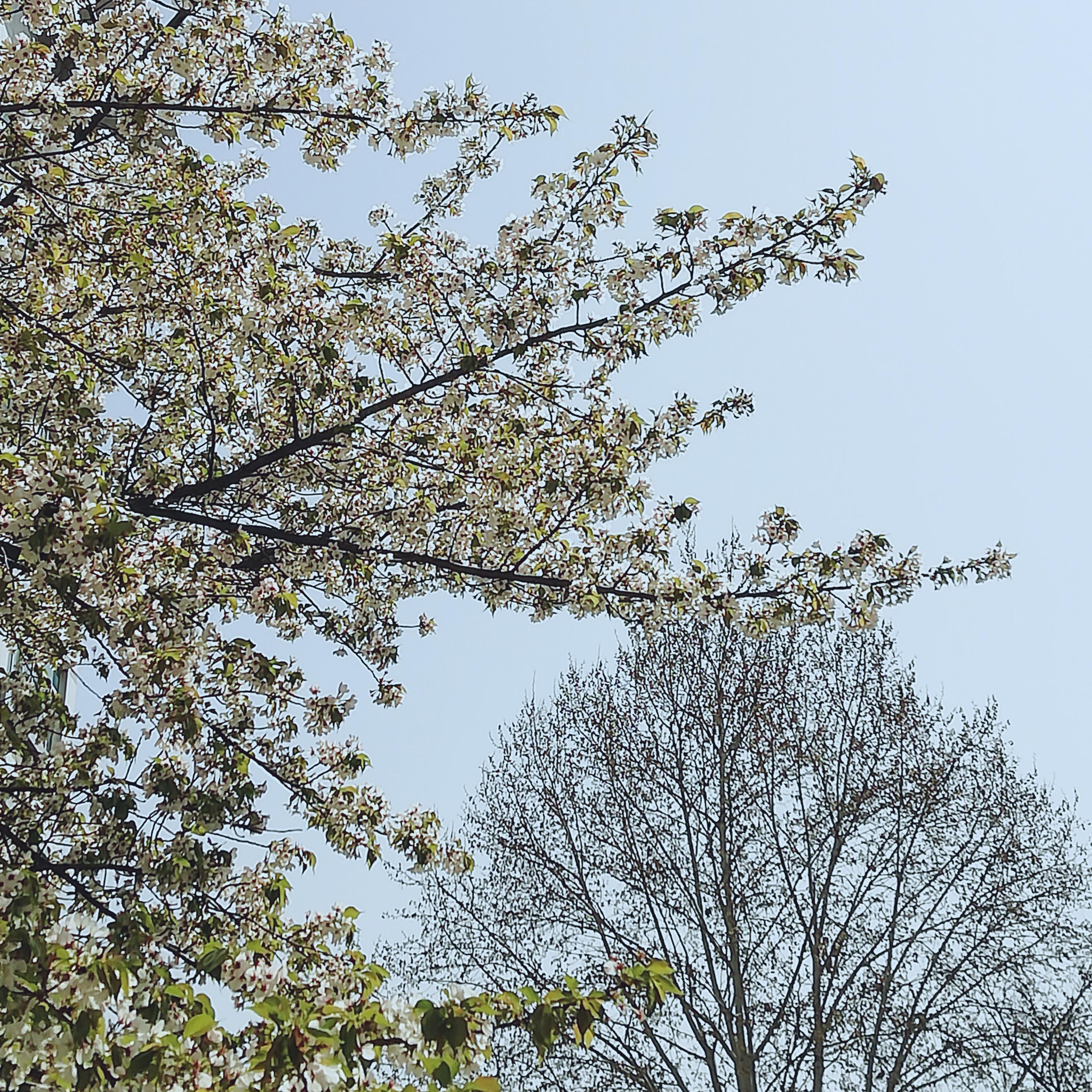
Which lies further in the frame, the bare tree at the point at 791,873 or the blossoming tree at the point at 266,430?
the bare tree at the point at 791,873

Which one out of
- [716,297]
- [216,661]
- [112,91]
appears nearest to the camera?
[216,661]

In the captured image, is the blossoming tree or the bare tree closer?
the blossoming tree

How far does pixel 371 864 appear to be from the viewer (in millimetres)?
3527

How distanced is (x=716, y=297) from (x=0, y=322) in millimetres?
2721

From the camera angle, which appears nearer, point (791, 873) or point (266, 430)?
point (266, 430)

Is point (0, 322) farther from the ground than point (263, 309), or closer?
closer

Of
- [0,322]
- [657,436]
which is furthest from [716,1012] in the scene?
[0,322]

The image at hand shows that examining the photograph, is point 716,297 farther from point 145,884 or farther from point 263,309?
point 145,884

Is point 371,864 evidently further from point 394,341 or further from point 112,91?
point 112,91

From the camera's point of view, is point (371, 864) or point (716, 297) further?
point (716, 297)

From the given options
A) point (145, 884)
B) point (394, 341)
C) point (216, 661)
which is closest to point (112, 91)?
point (394, 341)

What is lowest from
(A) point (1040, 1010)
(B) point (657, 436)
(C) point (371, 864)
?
(C) point (371, 864)

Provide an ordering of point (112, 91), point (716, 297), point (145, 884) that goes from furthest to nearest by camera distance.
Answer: point (716, 297) → point (112, 91) → point (145, 884)

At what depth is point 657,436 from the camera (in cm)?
439
